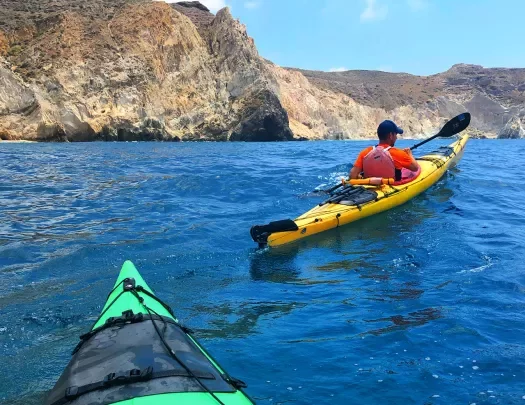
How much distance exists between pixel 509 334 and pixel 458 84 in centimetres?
11050

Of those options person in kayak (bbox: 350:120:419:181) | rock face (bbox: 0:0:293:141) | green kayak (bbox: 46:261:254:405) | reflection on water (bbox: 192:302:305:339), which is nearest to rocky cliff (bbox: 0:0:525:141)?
rock face (bbox: 0:0:293:141)

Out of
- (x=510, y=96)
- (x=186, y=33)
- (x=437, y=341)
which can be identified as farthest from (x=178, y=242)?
(x=510, y=96)

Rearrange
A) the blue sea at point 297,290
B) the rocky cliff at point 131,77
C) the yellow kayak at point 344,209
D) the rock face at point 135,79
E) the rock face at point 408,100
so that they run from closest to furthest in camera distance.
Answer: the blue sea at point 297,290 → the yellow kayak at point 344,209 → the rock face at point 135,79 → the rocky cliff at point 131,77 → the rock face at point 408,100

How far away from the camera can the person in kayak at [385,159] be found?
7.71 metres

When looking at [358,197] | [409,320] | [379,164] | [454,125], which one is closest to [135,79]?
[454,125]

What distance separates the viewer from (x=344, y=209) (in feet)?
22.9

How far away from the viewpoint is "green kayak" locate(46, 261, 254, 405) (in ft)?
6.18

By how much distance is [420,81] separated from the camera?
106688mm

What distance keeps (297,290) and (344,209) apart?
9.07 ft

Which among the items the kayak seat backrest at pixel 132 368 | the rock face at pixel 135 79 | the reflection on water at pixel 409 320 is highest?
the rock face at pixel 135 79

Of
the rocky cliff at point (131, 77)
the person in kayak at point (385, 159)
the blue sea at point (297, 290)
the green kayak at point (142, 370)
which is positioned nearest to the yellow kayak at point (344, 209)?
the blue sea at point (297, 290)

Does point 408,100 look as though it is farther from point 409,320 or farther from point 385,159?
point 409,320

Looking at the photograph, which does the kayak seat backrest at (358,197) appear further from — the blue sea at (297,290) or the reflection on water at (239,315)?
the reflection on water at (239,315)

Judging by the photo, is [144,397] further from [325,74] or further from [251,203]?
[325,74]
